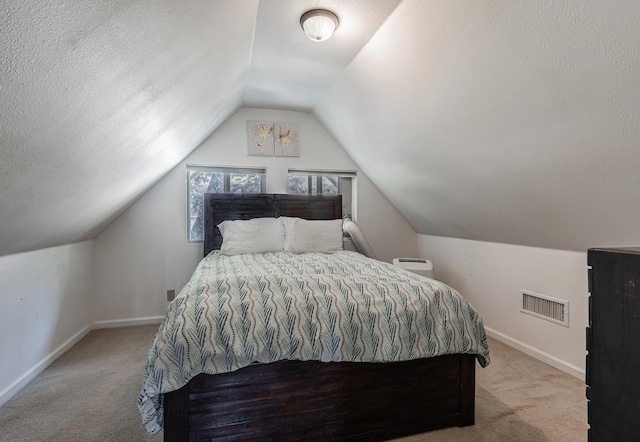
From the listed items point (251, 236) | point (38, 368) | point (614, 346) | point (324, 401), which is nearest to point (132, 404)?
point (38, 368)

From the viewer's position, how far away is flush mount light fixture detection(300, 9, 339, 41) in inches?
→ 73.2

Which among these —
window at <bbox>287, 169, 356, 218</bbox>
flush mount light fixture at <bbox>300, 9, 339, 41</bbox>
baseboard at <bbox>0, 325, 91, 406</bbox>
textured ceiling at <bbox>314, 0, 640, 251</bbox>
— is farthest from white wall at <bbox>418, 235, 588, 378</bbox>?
baseboard at <bbox>0, 325, 91, 406</bbox>

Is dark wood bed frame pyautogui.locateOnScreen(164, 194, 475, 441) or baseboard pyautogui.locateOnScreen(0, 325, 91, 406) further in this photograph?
baseboard pyautogui.locateOnScreen(0, 325, 91, 406)

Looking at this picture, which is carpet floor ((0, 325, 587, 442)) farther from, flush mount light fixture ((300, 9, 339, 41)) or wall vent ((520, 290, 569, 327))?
flush mount light fixture ((300, 9, 339, 41))

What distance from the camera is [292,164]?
364 centimetres

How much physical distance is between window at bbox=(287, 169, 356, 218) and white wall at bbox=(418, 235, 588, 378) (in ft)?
4.09

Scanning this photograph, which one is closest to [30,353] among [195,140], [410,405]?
[195,140]

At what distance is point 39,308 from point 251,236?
1.62 meters

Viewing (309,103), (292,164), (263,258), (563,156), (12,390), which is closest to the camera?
(563,156)

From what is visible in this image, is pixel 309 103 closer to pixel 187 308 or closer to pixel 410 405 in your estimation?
pixel 187 308

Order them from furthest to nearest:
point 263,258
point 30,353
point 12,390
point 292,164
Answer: point 292,164 < point 263,258 < point 30,353 < point 12,390

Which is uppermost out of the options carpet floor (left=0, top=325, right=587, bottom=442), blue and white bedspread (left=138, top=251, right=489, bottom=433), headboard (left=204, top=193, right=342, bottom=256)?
headboard (left=204, top=193, right=342, bottom=256)

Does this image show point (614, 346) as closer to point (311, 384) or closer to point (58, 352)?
point (311, 384)

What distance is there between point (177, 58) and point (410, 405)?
207cm
